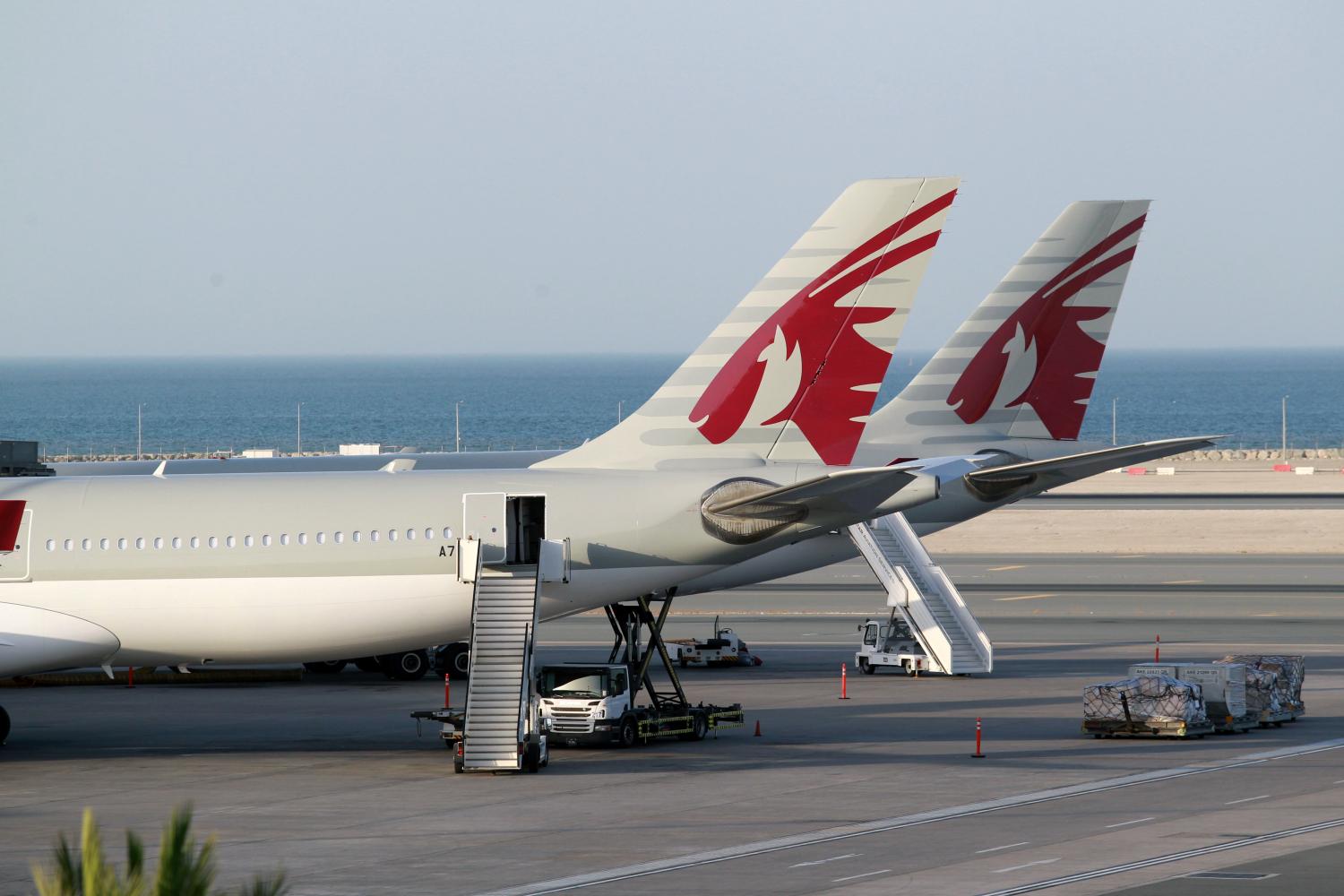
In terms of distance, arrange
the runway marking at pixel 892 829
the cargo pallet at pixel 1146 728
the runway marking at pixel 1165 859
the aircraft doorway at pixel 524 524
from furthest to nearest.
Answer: the cargo pallet at pixel 1146 728, the aircraft doorway at pixel 524 524, the runway marking at pixel 892 829, the runway marking at pixel 1165 859

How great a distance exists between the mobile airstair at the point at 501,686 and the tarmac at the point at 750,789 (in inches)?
23.8

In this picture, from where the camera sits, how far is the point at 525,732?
32.9 m

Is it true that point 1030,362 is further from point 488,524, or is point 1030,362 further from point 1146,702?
point 488,524

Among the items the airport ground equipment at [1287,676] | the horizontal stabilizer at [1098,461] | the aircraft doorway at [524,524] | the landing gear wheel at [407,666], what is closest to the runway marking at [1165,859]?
the horizontal stabilizer at [1098,461]

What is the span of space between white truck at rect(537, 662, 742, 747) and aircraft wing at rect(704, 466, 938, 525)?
4656 millimetres

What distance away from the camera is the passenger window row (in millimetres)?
33938

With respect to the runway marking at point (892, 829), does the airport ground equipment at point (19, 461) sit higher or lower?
higher

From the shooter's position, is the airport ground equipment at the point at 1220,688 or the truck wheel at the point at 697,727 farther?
the airport ground equipment at the point at 1220,688

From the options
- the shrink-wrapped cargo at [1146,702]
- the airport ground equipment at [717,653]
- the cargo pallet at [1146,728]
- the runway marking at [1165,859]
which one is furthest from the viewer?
the airport ground equipment at [717,653]

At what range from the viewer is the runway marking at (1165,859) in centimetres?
2228

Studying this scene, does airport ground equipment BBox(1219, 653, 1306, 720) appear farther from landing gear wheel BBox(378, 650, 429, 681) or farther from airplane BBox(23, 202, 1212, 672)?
landing gear wheel BBox(378, 650, 429, 681)

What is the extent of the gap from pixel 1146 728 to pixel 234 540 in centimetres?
1901

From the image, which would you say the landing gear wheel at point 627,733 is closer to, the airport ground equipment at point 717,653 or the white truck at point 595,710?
the white truck at point 595,710

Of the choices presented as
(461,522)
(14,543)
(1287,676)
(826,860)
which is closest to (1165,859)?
(826,860)
